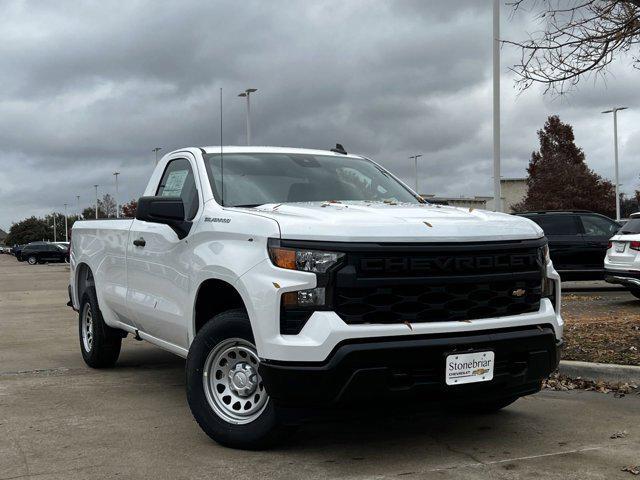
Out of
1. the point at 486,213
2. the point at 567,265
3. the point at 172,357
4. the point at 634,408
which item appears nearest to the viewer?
the point at 486,213

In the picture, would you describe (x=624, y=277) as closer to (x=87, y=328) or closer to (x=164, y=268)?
(x=87, y=328)

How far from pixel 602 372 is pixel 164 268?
3.97m

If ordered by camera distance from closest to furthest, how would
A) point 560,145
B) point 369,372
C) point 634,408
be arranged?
point 369,372
point 634,408
point 560,145

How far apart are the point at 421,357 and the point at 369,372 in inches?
12.6

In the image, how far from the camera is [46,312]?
14.4 m

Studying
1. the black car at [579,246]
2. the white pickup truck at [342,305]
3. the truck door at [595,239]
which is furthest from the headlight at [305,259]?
the truck door at [595,239]

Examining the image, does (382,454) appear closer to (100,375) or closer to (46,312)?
(100,375)

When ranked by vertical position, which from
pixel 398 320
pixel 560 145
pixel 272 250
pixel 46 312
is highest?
pixel 560 145

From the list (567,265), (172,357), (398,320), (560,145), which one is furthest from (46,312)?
(560,145)

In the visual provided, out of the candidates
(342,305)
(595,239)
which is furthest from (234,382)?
(595,239)

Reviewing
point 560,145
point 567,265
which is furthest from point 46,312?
point 560,145

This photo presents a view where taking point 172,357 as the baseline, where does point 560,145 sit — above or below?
above

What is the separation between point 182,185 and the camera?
6.01m

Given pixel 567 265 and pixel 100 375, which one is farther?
pixel 567 265
